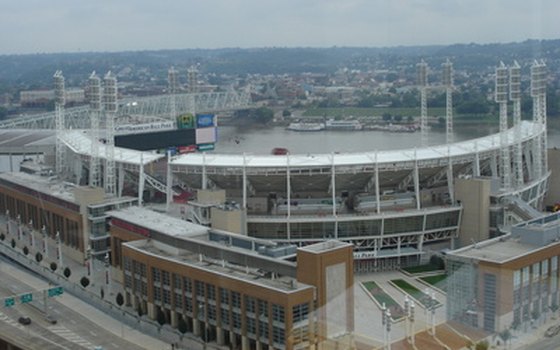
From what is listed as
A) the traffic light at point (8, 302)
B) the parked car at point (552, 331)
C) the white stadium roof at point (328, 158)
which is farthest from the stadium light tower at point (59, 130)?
the parked car at point (552, 331)

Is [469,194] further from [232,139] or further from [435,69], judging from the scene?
[232,139]

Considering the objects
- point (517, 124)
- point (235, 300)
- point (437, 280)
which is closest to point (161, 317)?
point (235, 300)

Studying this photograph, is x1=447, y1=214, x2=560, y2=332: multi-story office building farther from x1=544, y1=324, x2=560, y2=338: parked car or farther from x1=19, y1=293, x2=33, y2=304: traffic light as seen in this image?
x1=19, y1=293, x2=33, y2=304: traffic light

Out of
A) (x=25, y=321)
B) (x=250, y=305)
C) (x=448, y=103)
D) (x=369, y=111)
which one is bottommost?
(x=25, y=321)

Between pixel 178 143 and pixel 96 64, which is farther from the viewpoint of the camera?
pixel 96 64

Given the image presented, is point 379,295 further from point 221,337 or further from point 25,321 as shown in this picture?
point 25,321

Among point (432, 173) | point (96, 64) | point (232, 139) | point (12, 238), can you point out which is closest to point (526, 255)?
point (432, 173)
